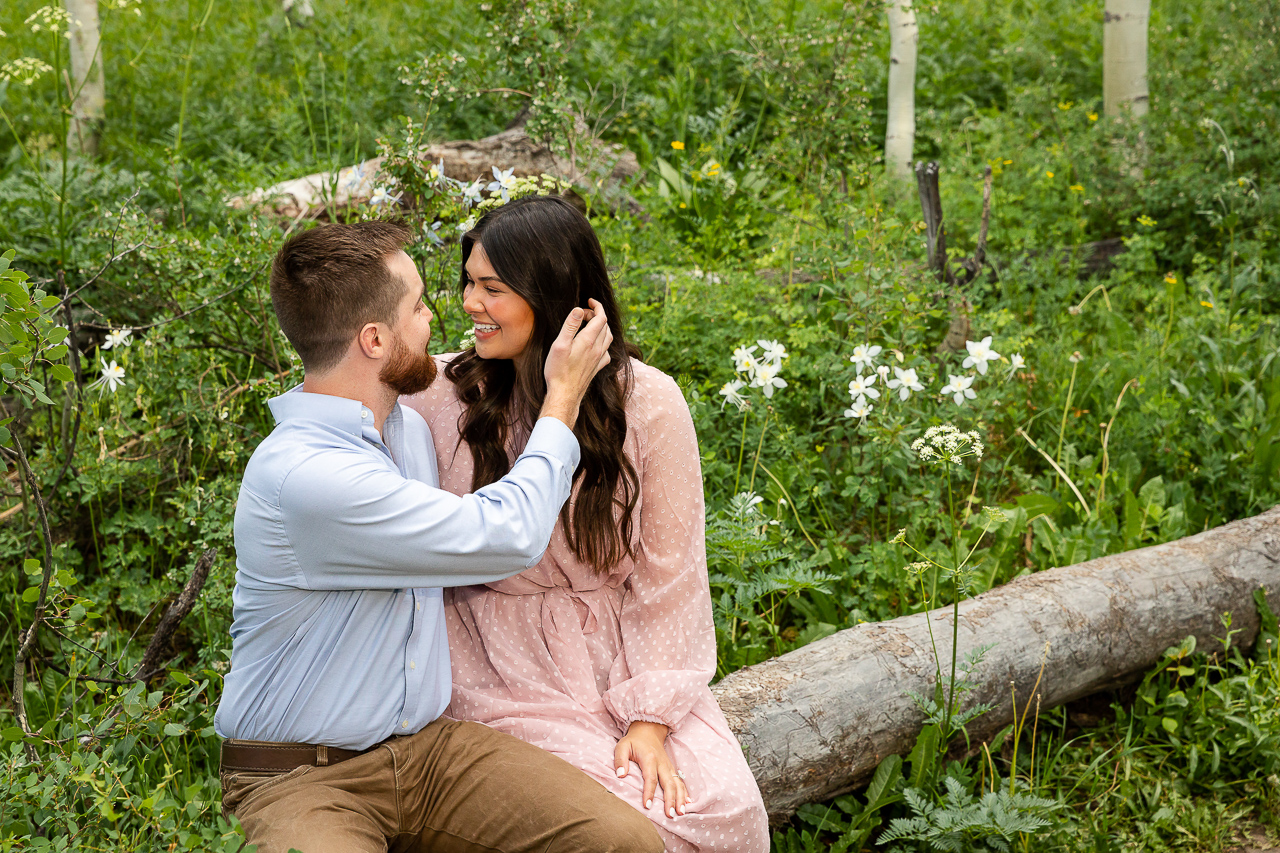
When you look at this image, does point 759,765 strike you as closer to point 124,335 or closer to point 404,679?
point 404,679

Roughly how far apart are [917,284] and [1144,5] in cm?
394

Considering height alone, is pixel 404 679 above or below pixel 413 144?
below

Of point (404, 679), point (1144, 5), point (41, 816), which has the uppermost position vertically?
point (1144, 5)

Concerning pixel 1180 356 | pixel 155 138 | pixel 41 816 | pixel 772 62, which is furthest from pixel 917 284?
pixel 155 138

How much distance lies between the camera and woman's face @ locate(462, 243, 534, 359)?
230 centimetres

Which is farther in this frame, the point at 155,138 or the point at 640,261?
the point at 155,138

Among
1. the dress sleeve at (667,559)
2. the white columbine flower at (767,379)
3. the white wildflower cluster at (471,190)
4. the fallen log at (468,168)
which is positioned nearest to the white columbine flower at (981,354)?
the white columbine flower at (767,379)

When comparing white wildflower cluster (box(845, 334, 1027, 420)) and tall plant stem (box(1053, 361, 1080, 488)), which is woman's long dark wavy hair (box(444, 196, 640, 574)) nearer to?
white wildflower cluster (box(845, 334, 1027, 420))

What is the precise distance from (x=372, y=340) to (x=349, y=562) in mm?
454

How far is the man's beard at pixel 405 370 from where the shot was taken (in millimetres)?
2062

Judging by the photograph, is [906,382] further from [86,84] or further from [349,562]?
[86,84]

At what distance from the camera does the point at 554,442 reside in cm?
201

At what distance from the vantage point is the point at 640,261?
180 inches

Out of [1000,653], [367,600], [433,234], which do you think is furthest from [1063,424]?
[367,600]
